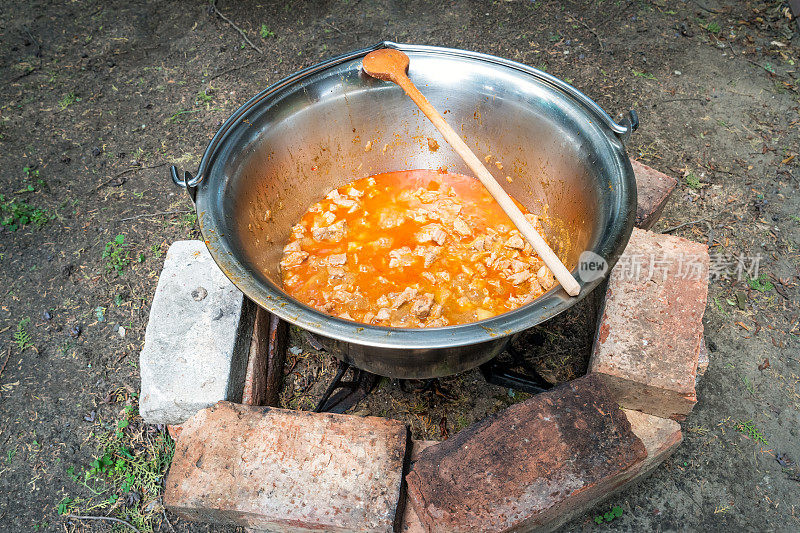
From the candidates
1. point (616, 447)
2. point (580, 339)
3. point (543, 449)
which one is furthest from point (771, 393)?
point (543, 449)

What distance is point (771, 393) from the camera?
9.61 feet

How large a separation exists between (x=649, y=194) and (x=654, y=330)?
0.89 meters

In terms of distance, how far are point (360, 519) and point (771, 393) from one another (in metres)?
2.33

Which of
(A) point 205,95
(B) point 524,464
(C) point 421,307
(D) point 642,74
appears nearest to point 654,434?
(B) point 524,464

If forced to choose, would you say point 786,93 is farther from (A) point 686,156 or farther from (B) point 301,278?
(B) point 301,278

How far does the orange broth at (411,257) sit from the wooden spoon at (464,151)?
335mm

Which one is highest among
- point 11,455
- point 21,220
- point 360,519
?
point 360,519

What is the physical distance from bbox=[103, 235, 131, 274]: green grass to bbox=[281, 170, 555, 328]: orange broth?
144 centimetres

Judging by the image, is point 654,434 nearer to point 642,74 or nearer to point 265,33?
point 642,74

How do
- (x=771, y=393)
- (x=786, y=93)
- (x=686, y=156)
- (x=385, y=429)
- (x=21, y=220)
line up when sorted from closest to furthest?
(x=385, y=429)
(x=771, y=393)
(x=21, y=220)
(x=686, y=156)
(x=786, y=93)

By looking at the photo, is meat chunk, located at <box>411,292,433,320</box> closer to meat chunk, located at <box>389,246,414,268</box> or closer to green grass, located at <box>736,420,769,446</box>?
meat chunk, located at <box>389,246,414,268</box>

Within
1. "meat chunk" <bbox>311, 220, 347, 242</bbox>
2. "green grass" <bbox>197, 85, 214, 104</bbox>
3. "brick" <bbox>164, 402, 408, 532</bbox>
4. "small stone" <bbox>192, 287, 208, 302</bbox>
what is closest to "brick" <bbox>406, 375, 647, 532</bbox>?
"brick" <bbox>164, 402, 408, 532</bbox>

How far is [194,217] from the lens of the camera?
3.66 meters

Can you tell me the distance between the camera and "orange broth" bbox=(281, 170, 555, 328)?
233 centimetres
